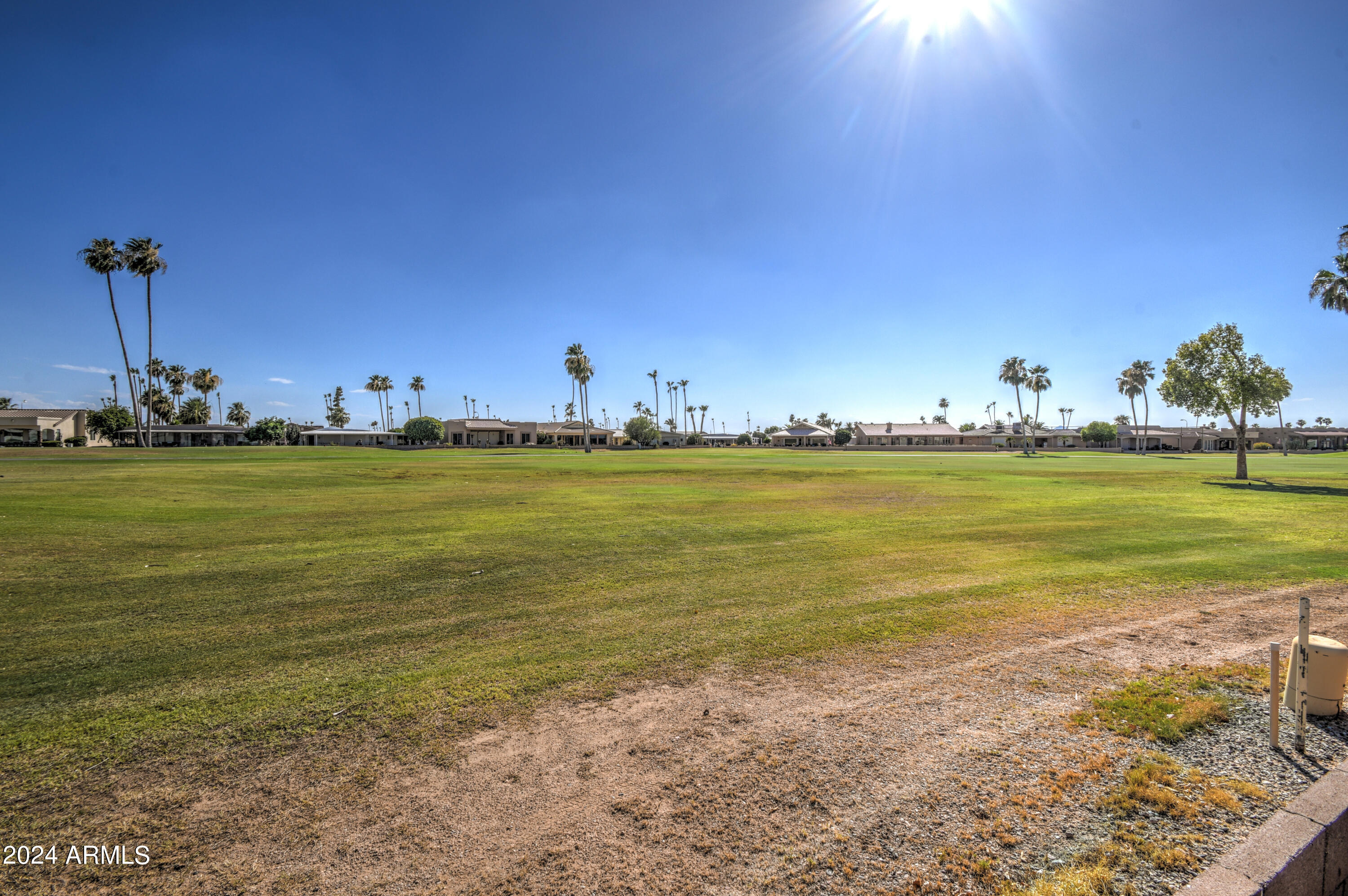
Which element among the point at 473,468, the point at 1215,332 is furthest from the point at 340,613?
the point at 1215,332

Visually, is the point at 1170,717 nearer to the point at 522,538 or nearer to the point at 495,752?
the point at 495,752

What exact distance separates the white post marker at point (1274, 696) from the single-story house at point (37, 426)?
108 metres

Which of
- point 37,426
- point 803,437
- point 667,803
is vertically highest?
point 37,426

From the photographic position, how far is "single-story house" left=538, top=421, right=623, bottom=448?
116m

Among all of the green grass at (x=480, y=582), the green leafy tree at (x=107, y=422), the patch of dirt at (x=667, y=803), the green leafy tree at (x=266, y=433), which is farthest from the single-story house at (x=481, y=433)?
the patch of dirt at (x=667, y=803)

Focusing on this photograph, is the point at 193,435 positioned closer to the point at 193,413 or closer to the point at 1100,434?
the point at 193,413

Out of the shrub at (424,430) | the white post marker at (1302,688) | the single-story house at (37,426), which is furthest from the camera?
the shrub at (424,430)

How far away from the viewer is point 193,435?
3981 inches

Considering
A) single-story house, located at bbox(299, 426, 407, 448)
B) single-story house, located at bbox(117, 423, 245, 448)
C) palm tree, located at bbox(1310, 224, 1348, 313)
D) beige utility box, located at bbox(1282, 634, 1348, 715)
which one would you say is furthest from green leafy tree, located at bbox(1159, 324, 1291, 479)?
single-story house, located at bbox(117, 423, 245, 448)

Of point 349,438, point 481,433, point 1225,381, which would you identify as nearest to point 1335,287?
point 1225,381

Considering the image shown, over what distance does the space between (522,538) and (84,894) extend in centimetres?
1081

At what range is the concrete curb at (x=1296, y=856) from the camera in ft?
10.8

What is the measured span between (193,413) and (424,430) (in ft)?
208

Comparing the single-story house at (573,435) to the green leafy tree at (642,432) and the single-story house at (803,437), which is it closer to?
the green leafy tree at (642,432)
